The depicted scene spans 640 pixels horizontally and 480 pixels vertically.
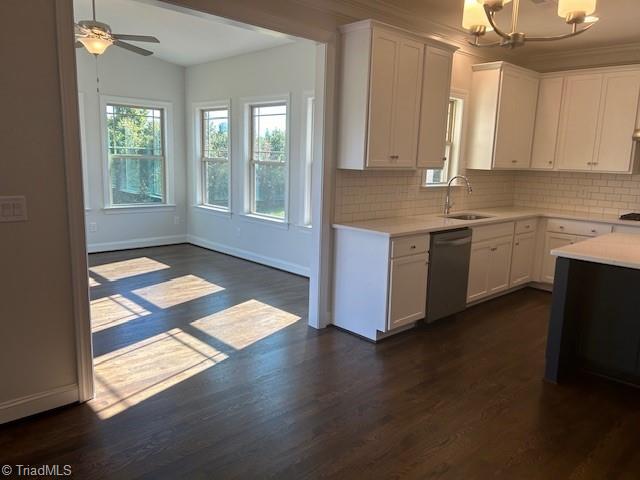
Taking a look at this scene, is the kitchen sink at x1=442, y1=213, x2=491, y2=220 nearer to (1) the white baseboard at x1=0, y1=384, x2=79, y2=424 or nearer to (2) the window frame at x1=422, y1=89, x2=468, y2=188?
(2) the window frame at x1=422, y1=89, x2=468, y2=188

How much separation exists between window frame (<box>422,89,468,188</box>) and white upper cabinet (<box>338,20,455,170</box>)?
110 cm

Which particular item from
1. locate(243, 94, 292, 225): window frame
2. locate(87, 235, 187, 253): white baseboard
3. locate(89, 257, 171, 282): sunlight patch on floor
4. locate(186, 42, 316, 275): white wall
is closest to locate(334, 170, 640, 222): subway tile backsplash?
locate(186, 42, 316, 275): white wall

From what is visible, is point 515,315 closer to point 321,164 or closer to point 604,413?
point 604,413

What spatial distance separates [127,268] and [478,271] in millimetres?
4127

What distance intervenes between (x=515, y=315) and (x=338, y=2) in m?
3.21

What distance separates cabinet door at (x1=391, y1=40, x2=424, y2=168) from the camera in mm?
3854

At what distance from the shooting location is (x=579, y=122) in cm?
525

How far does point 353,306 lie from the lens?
3951 mm

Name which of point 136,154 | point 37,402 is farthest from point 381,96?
point 136,154

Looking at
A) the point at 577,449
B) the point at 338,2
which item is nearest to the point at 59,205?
the point at 338,2

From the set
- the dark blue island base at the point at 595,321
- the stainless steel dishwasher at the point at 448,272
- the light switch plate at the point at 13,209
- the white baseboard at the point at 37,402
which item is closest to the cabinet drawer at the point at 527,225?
the stainless steel dishwasher at the point at 448,272

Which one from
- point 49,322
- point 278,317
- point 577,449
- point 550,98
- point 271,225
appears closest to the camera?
point 577,449

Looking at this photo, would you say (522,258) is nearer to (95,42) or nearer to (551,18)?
(551,18)

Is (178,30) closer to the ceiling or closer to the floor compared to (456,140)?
closer to the ceiling
